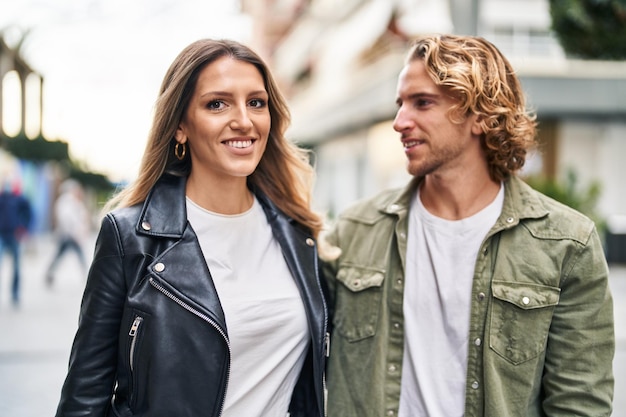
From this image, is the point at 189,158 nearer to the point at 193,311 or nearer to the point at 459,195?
the point at 193,311

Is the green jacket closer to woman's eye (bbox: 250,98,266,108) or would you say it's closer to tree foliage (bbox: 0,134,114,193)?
woman's eye (bbox: 250,98,266,108)

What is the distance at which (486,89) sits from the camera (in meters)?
2.83

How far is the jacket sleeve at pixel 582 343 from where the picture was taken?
2.55 m

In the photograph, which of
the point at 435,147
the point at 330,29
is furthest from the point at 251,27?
the point at 435,147

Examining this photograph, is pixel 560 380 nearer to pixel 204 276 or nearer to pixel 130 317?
pixel 204 276

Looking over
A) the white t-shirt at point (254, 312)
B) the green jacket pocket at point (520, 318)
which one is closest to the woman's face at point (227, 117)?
the white t-shirt at point (254, 312)

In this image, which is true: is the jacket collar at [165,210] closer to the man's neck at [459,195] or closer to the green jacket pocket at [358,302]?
the green jacket pocket at [358,302]

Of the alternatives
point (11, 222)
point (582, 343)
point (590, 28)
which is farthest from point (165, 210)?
point (590, 28)

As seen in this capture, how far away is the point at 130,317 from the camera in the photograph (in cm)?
231

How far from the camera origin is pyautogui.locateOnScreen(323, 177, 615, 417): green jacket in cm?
257

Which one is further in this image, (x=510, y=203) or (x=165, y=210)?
(x=510, y=203)

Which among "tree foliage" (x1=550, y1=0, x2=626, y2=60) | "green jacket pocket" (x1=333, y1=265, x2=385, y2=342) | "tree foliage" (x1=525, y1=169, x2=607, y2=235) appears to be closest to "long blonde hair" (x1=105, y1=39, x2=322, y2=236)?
"green jacket pocket" (x1=333, y1=265, x2=385, y2=342)

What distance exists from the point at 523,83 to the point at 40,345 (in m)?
13.7

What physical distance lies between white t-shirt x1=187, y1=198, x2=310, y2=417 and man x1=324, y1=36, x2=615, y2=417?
1.09 feet
